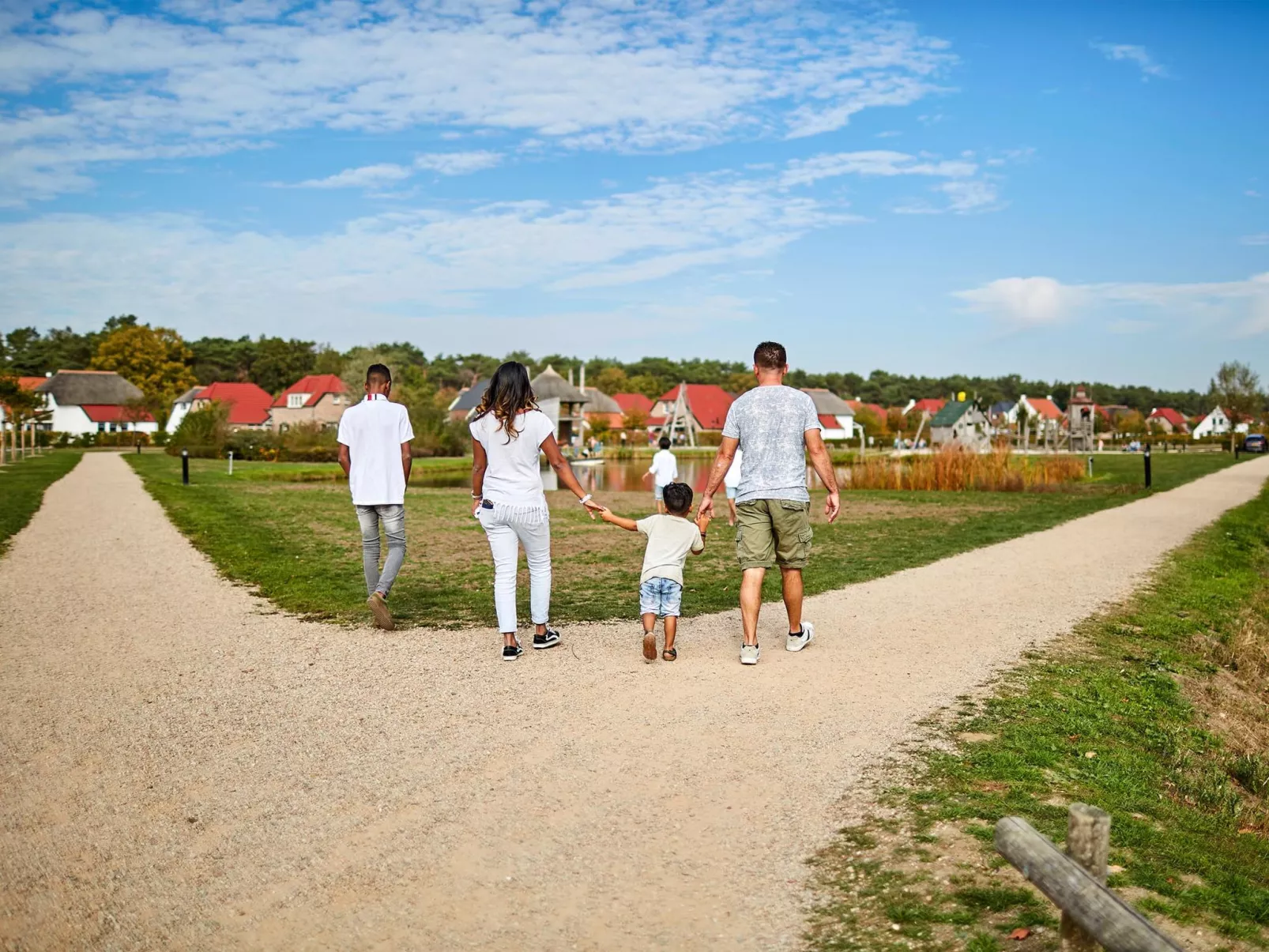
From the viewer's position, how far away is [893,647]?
8.18 metres

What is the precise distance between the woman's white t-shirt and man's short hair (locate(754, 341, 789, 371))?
5.35 ft

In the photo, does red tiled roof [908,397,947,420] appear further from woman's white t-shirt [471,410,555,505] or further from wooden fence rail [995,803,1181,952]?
wooden fence rail [995,803,1181,952]

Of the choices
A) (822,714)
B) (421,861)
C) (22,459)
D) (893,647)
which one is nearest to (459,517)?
(893,647)

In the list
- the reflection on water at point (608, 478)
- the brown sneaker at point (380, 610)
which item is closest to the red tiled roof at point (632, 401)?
the reflection on water at point (608, 478)

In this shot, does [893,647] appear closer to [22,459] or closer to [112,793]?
[112,793]

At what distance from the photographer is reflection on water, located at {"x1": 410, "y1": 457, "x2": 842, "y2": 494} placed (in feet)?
114

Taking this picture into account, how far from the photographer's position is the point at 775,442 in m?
7.38

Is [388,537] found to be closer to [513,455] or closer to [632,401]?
[513,455]

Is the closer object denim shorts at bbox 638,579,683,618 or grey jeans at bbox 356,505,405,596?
denim shorts at bbox 638,579,683,618

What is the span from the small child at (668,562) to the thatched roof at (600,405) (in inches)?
3692

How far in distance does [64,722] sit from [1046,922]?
18.4 feet

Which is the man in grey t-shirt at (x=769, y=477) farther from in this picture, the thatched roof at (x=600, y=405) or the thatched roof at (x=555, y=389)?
the thatched roof at (x=600, y=405)

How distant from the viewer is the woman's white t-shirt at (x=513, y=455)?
7.45 metres

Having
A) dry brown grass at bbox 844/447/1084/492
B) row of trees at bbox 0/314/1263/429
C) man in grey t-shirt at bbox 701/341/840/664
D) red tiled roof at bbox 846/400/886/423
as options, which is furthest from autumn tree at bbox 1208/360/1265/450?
man in grey t-shirt at bbox 701/341/840/664
